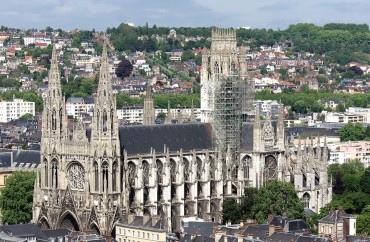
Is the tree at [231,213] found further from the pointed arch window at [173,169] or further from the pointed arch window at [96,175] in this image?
the pointed arch window at [96,175]

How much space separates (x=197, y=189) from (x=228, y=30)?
57.6 ft

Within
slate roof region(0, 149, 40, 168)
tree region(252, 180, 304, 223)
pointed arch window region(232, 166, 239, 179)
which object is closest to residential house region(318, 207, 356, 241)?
tree region(252, 180, 304, 223)

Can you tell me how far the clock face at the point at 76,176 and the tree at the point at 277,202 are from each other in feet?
45.4

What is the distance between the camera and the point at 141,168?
113 m


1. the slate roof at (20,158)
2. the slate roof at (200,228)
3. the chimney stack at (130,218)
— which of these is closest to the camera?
the slate roof at (200,228)

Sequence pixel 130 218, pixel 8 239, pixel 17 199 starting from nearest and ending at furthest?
1. pixel 8 239
2. pixel 130 218
3. pixel 17 199

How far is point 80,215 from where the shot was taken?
11106 centimetres

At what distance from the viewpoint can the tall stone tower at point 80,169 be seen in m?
110

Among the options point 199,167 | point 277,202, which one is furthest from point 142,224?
point 199,167

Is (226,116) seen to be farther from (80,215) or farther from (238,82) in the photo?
(80,215)

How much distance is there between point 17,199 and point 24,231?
17.6m

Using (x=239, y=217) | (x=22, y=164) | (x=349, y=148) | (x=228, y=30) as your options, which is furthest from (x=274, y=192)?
(x=349, y=148)

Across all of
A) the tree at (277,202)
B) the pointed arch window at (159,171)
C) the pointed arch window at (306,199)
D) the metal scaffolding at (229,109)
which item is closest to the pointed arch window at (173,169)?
the pointed arch window at (159,171)

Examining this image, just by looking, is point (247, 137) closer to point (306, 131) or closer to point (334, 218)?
point (334, 218)
